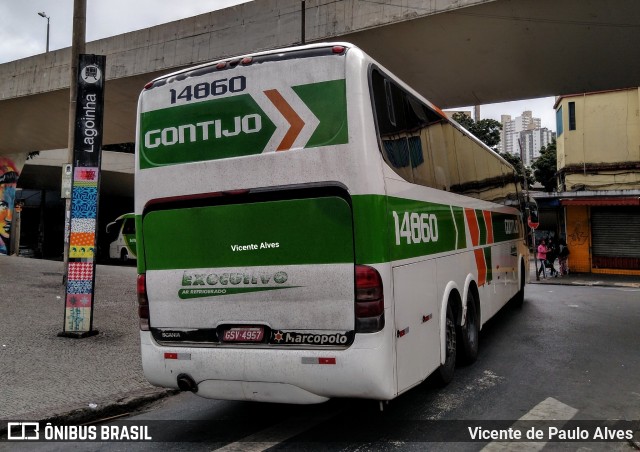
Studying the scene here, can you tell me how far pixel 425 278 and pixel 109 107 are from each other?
15.6 metres

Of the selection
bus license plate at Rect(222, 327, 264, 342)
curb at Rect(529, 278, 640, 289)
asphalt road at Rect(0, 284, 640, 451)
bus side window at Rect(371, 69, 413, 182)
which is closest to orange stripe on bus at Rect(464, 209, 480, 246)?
asphalt road at Rect(0, 284, 640, 451)

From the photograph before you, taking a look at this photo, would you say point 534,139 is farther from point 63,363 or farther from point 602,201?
point 63,363

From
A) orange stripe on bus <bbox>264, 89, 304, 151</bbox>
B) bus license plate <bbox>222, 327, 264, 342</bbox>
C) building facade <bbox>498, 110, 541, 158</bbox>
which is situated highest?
building facade <bbox>498, 110, 541, 158</bbox>

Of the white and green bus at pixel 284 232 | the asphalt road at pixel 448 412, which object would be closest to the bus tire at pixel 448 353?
the asphalt road at pixel 448 412

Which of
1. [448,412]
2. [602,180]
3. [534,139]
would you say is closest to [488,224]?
[448,412]

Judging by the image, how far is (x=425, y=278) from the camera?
17.0 feet

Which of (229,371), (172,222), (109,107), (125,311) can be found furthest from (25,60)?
(229,371)

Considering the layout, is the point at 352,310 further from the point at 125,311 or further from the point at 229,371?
the point at 125,311

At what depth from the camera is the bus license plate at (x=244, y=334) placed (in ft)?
14.6

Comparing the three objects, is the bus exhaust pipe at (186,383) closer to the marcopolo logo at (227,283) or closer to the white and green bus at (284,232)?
the white and green bus at (284,232)

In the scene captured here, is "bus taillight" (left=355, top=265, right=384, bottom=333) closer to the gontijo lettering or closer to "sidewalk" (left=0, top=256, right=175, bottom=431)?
the gontijo lettering

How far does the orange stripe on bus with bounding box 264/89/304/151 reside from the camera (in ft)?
14.5

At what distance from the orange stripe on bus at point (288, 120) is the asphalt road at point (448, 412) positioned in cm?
260

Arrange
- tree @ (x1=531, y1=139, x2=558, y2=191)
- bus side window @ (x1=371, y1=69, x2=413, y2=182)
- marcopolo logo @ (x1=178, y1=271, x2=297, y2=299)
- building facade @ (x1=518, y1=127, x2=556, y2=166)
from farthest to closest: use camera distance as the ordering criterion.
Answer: building facade @ (x1=518, y1=127, x2=556, y2=166), tree @ (x1=531, y1=139, x2=558, y2=191), bus side window @ (x1=371, y1=69, x2=413, y2=182), marcopolo logo @ (x1=178, y1=271, x2=297, y2=299)
